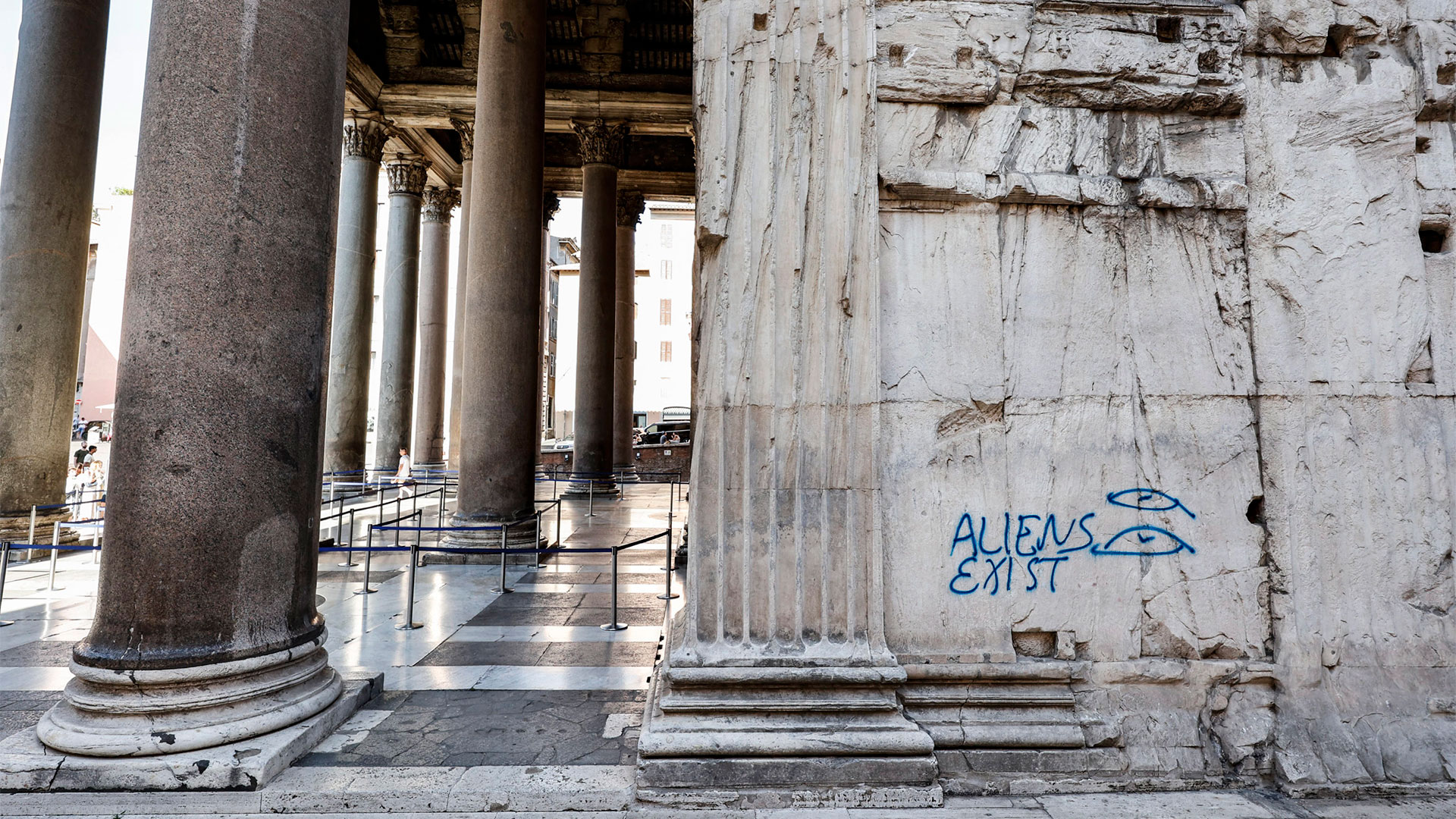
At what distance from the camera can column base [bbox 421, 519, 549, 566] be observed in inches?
359

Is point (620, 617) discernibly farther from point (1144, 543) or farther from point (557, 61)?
point (557, 61)

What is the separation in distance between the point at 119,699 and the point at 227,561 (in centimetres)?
75

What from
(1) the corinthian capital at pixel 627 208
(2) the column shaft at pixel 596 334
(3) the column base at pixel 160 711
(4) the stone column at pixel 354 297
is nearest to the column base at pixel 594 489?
(2) the column shaft at pixel 596 334

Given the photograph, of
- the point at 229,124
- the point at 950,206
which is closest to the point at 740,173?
the point at 950,206

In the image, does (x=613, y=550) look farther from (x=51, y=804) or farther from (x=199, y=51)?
(x=199, y=51)

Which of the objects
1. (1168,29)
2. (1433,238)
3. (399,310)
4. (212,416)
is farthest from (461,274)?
(1433,238)

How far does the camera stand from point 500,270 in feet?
30.2

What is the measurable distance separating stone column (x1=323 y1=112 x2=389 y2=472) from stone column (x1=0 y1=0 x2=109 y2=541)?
5683mm

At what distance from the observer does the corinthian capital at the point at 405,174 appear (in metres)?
19.1

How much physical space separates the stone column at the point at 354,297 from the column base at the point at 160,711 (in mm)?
12475

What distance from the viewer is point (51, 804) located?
10.5ft

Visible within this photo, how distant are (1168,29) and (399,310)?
59.8 ft

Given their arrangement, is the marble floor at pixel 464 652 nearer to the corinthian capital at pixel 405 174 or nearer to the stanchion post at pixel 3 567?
the stanchion post at pixel 3 567

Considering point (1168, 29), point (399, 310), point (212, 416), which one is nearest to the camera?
point (212, 416)
